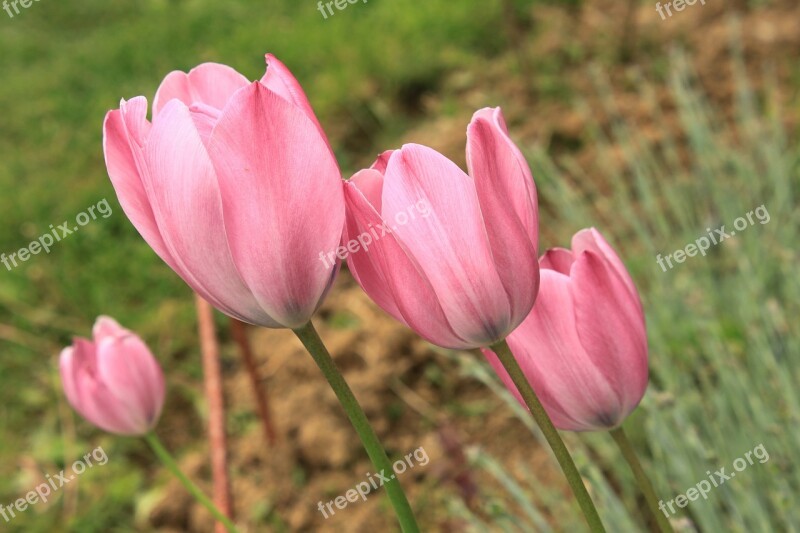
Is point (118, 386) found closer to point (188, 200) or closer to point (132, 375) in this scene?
point (132, 375)

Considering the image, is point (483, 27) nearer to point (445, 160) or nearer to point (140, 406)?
point (140, 406)

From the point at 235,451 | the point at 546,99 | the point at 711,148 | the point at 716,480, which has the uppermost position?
the point at 546,99

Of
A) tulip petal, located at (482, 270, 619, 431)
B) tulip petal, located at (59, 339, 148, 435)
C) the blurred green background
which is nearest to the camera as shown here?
tulip petal, located at (482, 270, 619, 431)

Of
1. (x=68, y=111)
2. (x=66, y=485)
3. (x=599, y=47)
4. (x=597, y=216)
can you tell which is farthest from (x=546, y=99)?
(x=68, y=111)

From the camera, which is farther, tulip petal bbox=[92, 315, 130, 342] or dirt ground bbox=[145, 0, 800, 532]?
dirt ground bbox=[145, 0, 800, 532]

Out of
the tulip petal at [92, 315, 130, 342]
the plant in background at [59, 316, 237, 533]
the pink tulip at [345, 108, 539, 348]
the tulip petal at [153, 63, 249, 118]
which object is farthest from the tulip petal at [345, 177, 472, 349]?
the tulip petal at [92, 315, 130, 342]

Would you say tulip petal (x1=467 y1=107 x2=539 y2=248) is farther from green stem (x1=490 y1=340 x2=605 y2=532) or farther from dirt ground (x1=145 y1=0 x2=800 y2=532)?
dirt ground (x1=145 y1=0 x2=800 y2=532)

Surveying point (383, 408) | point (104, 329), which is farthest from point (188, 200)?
point (383, 408)
